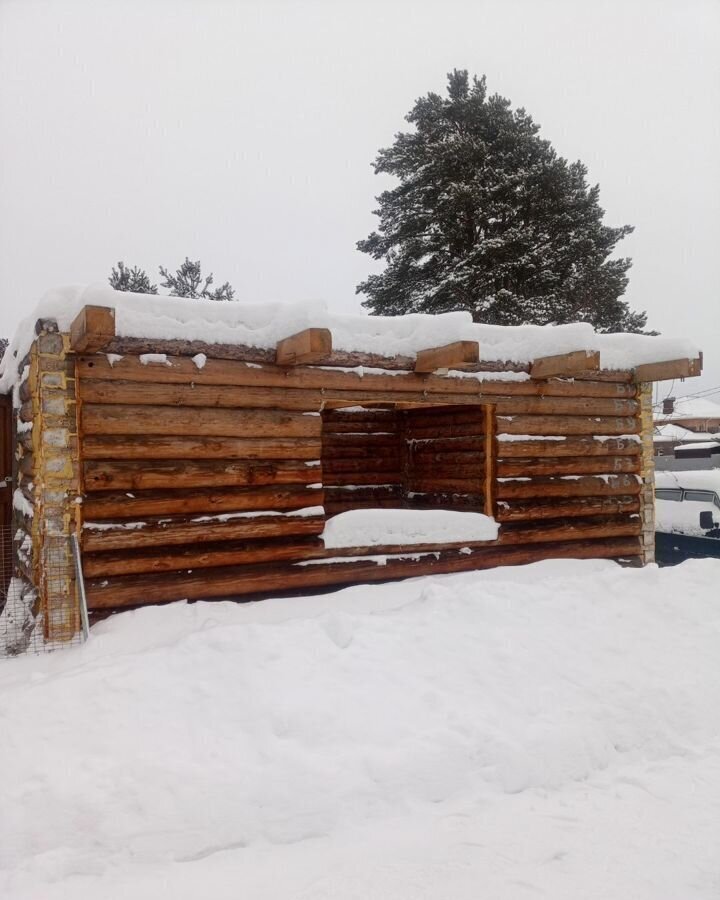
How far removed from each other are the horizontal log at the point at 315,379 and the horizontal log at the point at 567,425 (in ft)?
1.08

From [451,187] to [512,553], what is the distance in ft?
48.6

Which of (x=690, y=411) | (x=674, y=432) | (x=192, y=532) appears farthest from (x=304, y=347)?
(x=690, y=411)

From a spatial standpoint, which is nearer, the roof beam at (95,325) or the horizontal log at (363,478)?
the roof beam at (95,325)

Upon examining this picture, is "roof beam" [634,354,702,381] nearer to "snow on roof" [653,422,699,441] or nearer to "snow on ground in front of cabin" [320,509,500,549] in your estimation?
"snow on ground in front of cabin" [320,509,500,549]

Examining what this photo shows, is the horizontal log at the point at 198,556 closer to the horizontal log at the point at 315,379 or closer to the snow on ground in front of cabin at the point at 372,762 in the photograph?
the snow on ground in front of cabin at the point at 372,762

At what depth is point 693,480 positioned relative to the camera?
11008mm

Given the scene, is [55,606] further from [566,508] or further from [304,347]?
[566,508]

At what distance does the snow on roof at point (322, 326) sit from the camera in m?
6.14

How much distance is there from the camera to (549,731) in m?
4.08

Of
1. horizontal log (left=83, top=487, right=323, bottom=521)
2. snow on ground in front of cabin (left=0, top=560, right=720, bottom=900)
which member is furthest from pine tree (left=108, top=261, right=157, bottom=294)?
snow on ground in front of cabin (left=0, top=560, right=720, bottom=900)

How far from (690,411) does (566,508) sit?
4086 centimetres

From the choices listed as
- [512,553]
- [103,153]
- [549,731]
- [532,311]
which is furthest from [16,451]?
[103,153]

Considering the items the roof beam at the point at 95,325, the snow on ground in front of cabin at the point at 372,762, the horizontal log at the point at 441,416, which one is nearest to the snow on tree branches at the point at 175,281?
the horizontal log at the point at 441,416

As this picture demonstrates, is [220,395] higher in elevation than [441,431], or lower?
higher
